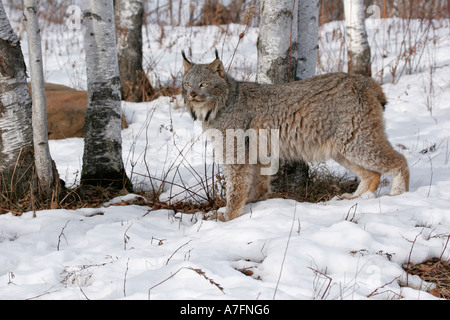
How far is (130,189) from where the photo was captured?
15.3 feet

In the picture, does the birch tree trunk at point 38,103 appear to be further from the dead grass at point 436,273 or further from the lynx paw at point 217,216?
the dead grass at point 436,273

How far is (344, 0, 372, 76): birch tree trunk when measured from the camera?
782 cm

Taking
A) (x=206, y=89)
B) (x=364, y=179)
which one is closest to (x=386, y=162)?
(x=364, y=179)

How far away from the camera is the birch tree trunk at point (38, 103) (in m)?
3.66

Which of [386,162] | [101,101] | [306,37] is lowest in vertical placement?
[386,162]

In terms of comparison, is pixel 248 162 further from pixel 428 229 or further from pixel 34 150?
pixel 34 150

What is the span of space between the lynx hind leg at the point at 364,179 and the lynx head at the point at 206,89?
1285 mm

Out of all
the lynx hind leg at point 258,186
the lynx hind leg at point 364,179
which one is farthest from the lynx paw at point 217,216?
the lynx hind leg at point 364,179

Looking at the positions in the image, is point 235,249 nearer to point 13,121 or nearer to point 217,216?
point 217,216

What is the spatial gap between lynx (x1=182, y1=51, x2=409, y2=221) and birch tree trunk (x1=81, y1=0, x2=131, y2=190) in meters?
0.75

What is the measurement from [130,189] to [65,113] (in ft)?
8.37

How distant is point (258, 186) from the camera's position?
14.4 ft

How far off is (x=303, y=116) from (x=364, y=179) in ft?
2.96
